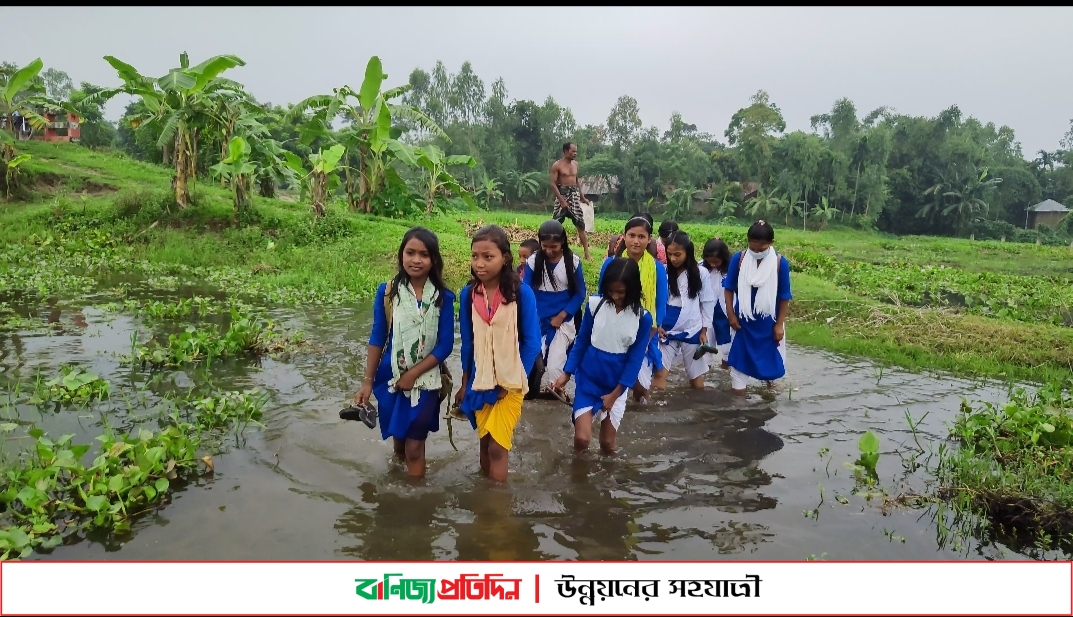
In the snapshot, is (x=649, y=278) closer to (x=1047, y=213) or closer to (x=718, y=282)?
(x=718, y=282)

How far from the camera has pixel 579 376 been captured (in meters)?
4.54

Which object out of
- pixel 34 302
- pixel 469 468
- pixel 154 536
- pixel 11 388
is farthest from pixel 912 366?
pixel 34 302

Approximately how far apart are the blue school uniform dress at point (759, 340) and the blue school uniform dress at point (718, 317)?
560 millimetres

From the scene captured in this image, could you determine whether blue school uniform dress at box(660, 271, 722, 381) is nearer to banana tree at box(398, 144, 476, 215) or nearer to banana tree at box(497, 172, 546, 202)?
banana tree at box(398, 144, 476, 215)

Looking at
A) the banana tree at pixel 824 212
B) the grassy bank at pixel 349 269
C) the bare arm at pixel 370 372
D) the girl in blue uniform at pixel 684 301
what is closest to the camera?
the bare arm at pixel 370 372

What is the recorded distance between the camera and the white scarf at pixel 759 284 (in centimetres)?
587

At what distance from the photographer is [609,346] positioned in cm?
445

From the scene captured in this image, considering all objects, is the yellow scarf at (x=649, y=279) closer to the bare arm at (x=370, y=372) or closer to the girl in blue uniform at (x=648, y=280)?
the girl in blue uniform at (x=648, y=280)

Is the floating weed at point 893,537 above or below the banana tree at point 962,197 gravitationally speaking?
below

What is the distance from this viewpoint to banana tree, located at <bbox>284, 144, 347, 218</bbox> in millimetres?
13562

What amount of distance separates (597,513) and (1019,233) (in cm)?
4415

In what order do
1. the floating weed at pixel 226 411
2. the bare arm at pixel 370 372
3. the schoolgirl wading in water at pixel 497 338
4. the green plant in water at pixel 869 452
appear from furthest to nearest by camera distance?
the floating weed at pixel 226 411, the green plant in water at pixel 869 452, the bare arm at pixel 370 372, the schoolgirl wading in water at pixel 497 338

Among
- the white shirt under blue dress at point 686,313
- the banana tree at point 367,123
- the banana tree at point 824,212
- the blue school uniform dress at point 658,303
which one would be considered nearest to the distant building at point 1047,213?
the banana tree at point 824,212

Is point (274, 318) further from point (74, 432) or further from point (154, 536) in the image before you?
point (154, 536)
